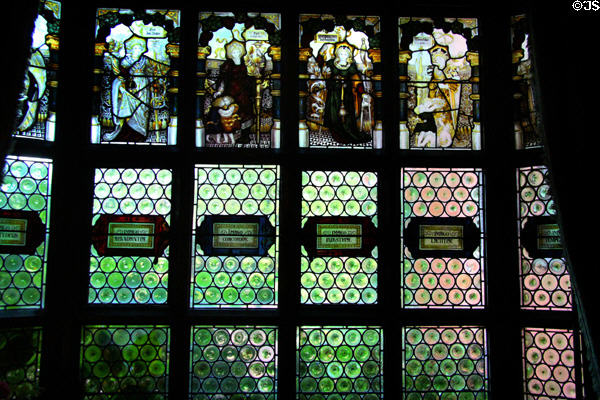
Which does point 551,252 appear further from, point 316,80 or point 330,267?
point 316,80

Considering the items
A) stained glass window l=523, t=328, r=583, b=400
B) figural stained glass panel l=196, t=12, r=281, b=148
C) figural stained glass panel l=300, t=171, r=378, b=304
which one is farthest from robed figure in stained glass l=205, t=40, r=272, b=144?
stained glass window l=523, t=328, r=583, b=400

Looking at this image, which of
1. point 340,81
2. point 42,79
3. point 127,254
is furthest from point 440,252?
point 42,79

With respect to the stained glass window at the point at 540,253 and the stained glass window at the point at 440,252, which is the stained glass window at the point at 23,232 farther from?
the stained glass window at the point at 540,253

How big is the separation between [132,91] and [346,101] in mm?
1187

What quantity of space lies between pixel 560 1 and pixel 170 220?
2.18 m

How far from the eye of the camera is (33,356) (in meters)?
2.74

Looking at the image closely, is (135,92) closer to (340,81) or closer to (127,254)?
(127,254)

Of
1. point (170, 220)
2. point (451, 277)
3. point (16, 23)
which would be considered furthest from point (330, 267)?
point (16, 23)

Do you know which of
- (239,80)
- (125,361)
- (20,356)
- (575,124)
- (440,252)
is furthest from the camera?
(239,80)

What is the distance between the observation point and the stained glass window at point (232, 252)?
2.88m

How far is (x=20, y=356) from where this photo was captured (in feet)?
8.87

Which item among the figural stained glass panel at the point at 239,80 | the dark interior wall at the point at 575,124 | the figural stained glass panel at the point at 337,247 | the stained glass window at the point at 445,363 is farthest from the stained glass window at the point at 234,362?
the dark interior wall at the point at 575,124

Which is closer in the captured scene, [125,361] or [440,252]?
[125,361]

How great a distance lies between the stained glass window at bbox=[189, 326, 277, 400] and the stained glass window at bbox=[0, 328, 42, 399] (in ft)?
2.56
